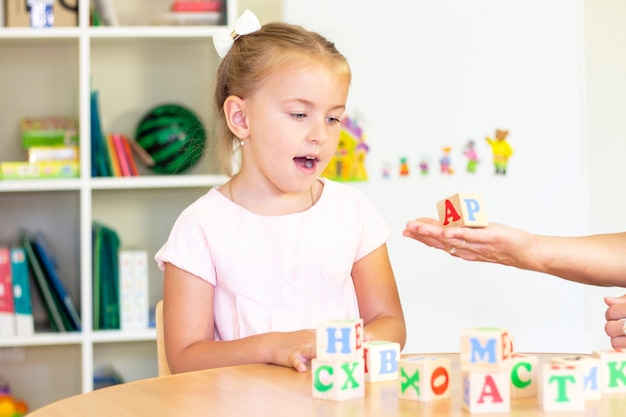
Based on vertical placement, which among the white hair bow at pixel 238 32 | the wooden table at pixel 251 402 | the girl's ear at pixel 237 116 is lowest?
the wooden table at pixel 251 402

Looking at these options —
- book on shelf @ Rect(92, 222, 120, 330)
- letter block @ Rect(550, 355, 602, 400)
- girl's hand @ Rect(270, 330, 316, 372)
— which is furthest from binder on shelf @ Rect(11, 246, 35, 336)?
letter block @ Rect(550, 355, 602, 400)

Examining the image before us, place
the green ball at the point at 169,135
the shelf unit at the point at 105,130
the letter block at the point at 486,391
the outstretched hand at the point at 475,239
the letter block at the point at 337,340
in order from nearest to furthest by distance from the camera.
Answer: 1. the letter block at the point at 486,391
2. the letter block at the point at 337,340
3. the outstretched hand at the point at 475,239
4. the green ball at the point at 169,135
5. the shelf unit at the point at 105,130

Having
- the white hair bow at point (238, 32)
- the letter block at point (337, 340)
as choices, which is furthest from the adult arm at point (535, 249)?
the white hair bow at point (238, 32)

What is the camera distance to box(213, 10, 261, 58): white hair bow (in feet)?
5.88

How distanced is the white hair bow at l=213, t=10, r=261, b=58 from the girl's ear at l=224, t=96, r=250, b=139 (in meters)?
0.12

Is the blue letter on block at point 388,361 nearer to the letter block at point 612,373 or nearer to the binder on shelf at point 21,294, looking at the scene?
the letter block at point 612,373

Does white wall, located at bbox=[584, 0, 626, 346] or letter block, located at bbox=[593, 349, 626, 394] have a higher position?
white wall, located at bbox=[584, 0, 626, 346]

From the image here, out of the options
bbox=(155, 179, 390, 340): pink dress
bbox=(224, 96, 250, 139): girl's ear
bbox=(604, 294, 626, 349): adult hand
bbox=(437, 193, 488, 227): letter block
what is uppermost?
bbox=(224, 96, 250, 139): girl's ear

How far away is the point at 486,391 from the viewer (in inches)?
37.3

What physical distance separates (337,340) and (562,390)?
258 mm

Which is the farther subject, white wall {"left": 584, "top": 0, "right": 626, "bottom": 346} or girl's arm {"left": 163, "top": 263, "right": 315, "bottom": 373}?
white wall {"left": 584, "top": 0, "right": 626, "bottom": 346}

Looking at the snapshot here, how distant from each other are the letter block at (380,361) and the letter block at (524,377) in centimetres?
18

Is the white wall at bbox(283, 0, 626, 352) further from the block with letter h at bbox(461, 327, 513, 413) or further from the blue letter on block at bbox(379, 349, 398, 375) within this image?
the block with letter h at bbox(461, 327, 513, 413)

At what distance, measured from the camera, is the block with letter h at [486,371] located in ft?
3.11
